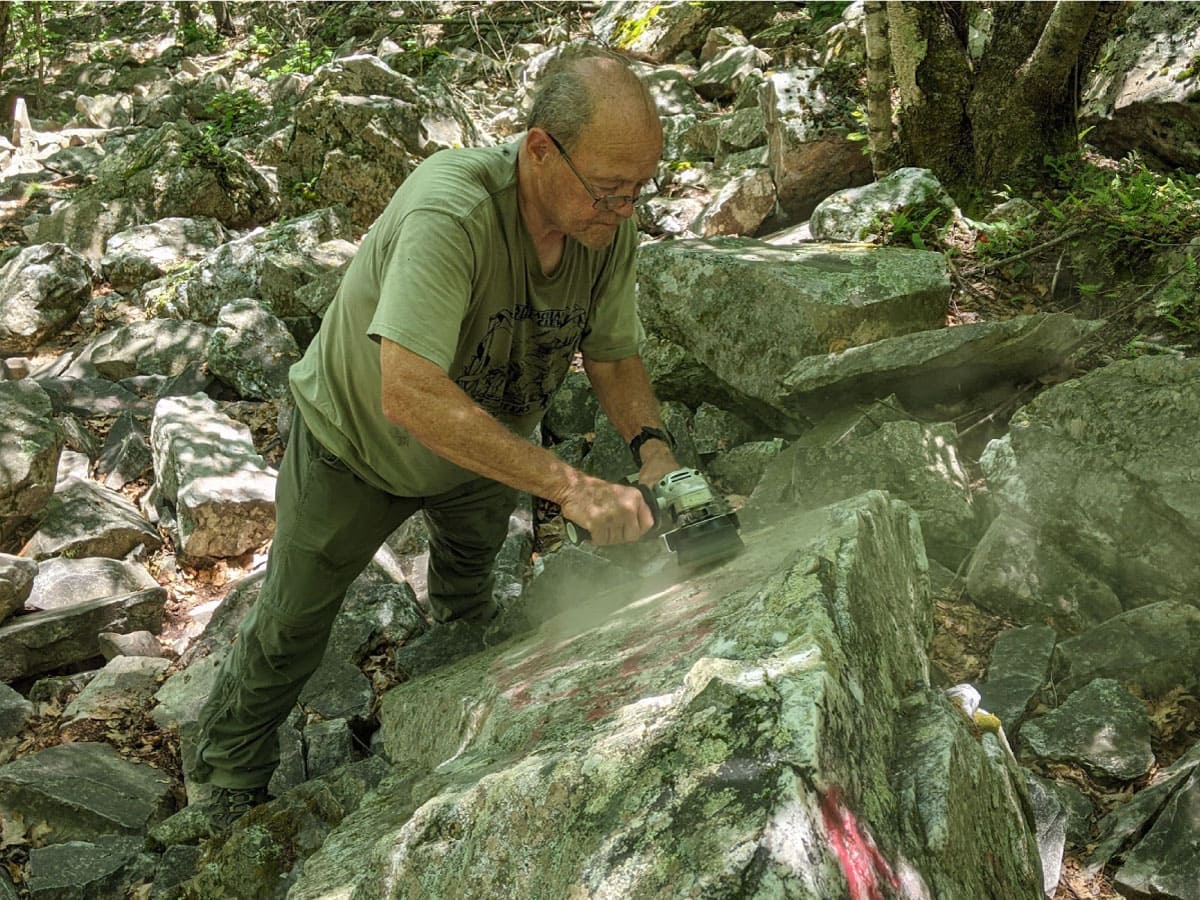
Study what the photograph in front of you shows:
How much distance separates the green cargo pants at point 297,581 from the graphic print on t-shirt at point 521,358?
1.55 ft

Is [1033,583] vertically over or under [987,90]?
under

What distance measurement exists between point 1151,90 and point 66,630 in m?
7.72

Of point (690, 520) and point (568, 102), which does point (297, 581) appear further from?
point (568, 102)

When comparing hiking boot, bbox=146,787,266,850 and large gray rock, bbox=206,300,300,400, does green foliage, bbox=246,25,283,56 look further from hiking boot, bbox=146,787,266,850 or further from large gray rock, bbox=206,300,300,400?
hiking boot, bbox=146,787,266,850

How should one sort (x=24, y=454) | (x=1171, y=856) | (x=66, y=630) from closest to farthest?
(x=1171, y=856) → (x=66, y=630) → (x=24, y=454)

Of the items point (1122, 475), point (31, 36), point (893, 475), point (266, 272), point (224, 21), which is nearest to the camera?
point (1122, 475)

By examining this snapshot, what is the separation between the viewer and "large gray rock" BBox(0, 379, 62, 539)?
20.0 feet

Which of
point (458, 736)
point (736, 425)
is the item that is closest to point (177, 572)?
point (736, 425)

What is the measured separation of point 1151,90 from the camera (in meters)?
7.04

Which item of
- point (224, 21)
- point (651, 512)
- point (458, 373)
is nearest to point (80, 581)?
point (458, 373)

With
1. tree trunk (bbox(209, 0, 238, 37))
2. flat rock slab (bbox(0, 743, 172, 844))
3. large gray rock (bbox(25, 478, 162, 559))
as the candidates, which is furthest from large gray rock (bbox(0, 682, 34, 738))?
tree trunk (bbox(209, 0, 238, 37))

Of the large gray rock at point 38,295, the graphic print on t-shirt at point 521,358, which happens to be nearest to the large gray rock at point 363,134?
the large gray rock at point 38,295

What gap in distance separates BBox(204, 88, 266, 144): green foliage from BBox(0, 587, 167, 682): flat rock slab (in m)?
10.4

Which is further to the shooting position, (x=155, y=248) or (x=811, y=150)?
(x=155, y=248)
